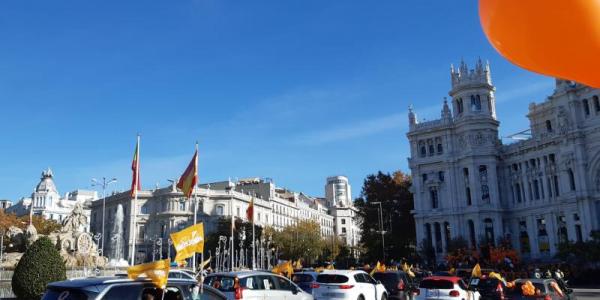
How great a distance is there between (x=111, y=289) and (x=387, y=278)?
14.7 m

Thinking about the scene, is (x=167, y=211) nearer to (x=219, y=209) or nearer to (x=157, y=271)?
(x=219, y=209)

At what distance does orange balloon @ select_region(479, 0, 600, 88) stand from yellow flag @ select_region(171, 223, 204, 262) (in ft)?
35.2

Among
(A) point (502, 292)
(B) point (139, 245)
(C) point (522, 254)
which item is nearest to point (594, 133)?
(C) point (522, 254)

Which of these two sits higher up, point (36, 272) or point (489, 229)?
point (489, 229)

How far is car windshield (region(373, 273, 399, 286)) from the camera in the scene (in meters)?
21.4

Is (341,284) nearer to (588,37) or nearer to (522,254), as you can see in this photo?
(588,37)

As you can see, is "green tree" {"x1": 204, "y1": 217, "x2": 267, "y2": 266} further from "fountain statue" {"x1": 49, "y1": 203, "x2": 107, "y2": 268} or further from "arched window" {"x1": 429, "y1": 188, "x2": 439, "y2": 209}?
"fountain statue" {"x1": 49, "y1": 203, "x2": 107, "y2": 268}

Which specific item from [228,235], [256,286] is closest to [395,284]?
[256,286]

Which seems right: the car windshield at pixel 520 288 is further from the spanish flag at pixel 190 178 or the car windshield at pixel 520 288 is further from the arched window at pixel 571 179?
the arched window at pixel 571 179

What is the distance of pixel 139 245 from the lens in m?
87.4

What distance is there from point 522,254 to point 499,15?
6638 cm

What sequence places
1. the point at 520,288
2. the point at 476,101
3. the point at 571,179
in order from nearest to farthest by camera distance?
the point at 520,288, the point at 571,179, the point at 476,101

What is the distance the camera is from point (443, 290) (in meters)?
18.2

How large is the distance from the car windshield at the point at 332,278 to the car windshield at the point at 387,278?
3.14 m
